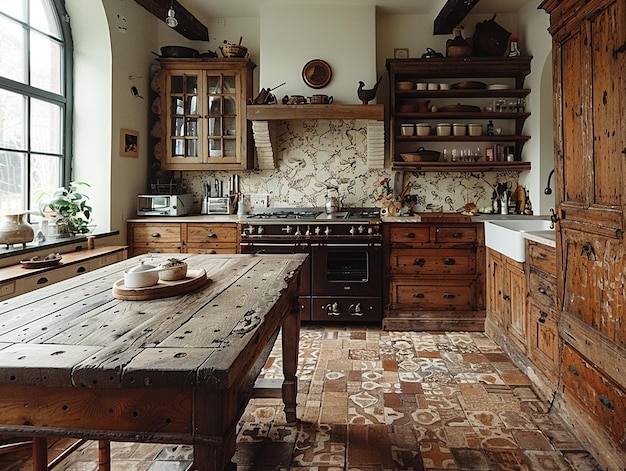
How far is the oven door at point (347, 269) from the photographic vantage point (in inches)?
171

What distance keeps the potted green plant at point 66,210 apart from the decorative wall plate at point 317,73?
2266 millimetres

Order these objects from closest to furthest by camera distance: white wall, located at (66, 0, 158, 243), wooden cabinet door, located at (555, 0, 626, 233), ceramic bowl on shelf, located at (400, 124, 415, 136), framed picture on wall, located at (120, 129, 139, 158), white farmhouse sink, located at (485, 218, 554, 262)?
wooden cabinet door, located at (555, 0, 626, 233) < white farmhouse sink, located at (485, 218, 554, 262) < white wall, located at (66, 0, 158, 243) < framed picture on wall, located at (120, 129, 139, 158) < ceramic bowl on shelf, located at (400, 124, 415, 136)

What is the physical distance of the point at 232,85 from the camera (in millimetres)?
4773

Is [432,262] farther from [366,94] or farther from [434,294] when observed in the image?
[366,94]

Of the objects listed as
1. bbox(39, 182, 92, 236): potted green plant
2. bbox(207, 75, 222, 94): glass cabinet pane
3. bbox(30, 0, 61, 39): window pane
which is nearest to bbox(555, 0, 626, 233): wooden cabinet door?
bbox(207, 75, 222, 94): glass cabinet pane

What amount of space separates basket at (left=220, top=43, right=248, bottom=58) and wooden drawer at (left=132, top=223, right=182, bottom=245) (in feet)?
5.79

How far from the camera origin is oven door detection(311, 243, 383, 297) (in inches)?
171

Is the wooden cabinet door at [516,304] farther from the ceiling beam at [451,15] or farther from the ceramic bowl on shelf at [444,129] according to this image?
the ceiling beam at [451,15]

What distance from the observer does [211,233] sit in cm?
449

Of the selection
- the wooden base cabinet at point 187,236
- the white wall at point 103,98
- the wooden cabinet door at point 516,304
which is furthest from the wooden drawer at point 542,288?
the white wall at point 103,98

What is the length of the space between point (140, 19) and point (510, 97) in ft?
12.3

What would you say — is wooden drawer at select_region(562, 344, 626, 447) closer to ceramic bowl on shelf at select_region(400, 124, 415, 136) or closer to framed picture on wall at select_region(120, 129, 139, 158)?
ceramic bowl on shelf at select_region(400, 124, 415, 136)

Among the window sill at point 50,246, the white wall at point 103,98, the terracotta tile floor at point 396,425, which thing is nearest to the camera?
the terracotta tile floor at point 396,425

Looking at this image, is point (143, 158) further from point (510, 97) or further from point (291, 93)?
point (510, 97)
